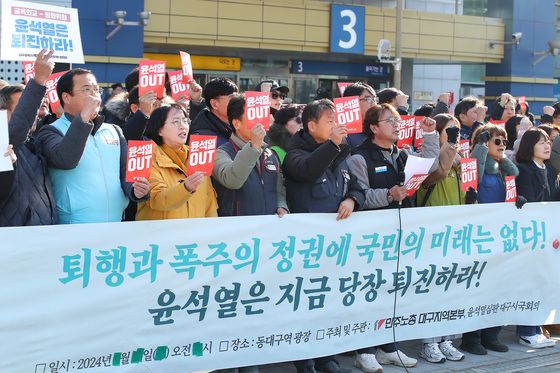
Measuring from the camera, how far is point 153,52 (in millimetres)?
23703

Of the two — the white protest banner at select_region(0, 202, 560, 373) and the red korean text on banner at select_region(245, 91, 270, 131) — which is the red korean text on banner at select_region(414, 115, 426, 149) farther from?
the red korean text on banner at select_region(245, 91, 270, 131)

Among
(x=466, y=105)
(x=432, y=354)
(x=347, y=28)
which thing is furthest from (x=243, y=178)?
(x=347, y=28)

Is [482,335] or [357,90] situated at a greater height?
[357,90]

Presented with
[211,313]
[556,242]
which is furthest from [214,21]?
[211,313]

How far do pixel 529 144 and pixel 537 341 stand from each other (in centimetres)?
169

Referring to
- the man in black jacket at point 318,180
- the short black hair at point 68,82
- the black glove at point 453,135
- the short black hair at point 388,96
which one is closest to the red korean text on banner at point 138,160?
the short black hair at point 68,82

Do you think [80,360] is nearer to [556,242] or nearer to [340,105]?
[340,105]

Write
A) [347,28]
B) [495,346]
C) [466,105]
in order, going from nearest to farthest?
[495,346] → [466,105] → [347,28]

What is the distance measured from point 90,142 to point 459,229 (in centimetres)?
298

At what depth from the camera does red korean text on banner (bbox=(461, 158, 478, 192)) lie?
263 inches

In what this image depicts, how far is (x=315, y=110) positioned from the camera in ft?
20.0

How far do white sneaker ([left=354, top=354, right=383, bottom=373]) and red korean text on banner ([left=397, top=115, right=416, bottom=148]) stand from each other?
192 cm

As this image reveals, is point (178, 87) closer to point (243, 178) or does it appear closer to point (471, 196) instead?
point (243, 178)

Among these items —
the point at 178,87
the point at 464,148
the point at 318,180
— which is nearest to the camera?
the point at 318,180
